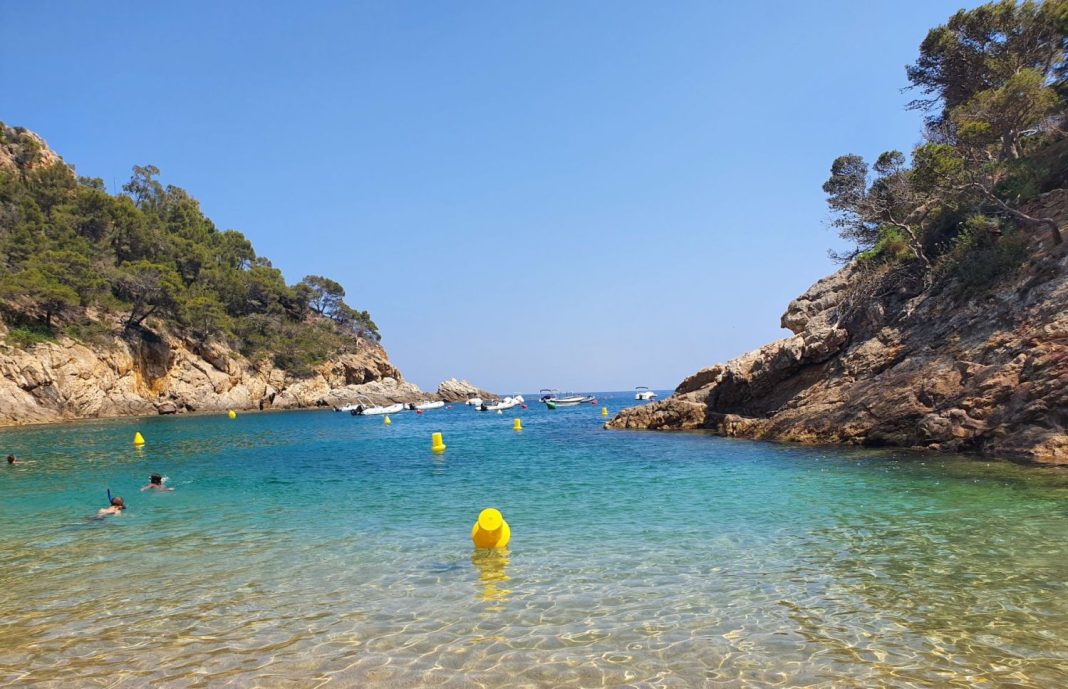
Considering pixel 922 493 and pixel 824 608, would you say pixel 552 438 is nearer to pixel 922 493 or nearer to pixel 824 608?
pixel 922 493

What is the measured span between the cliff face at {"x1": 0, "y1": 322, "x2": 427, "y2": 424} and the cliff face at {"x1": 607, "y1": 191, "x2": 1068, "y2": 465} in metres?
52.4

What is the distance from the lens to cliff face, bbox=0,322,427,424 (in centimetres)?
4747

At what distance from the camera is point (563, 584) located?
329 inches

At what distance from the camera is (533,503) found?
14844 millimetres

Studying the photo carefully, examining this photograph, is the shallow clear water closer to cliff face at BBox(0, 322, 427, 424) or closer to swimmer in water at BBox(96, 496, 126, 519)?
swimmer in water at BBox(96, 496, 126, 519)

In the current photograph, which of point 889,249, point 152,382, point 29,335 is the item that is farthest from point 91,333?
point 889,249

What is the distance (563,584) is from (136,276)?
228ft

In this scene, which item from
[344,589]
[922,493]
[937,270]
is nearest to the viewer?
[344,589]

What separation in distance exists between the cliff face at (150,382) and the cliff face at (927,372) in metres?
52.4

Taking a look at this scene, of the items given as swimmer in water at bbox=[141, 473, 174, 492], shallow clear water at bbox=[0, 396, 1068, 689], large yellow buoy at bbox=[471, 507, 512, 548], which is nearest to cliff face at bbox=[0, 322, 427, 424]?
swimmer in water at bbox=[141, 473, 174, 492]

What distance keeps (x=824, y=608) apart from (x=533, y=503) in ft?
27.8

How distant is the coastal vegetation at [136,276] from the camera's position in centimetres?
5453

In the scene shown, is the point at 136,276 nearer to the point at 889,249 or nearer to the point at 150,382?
the point at 150,382

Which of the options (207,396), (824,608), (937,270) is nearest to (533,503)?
(824,608)
